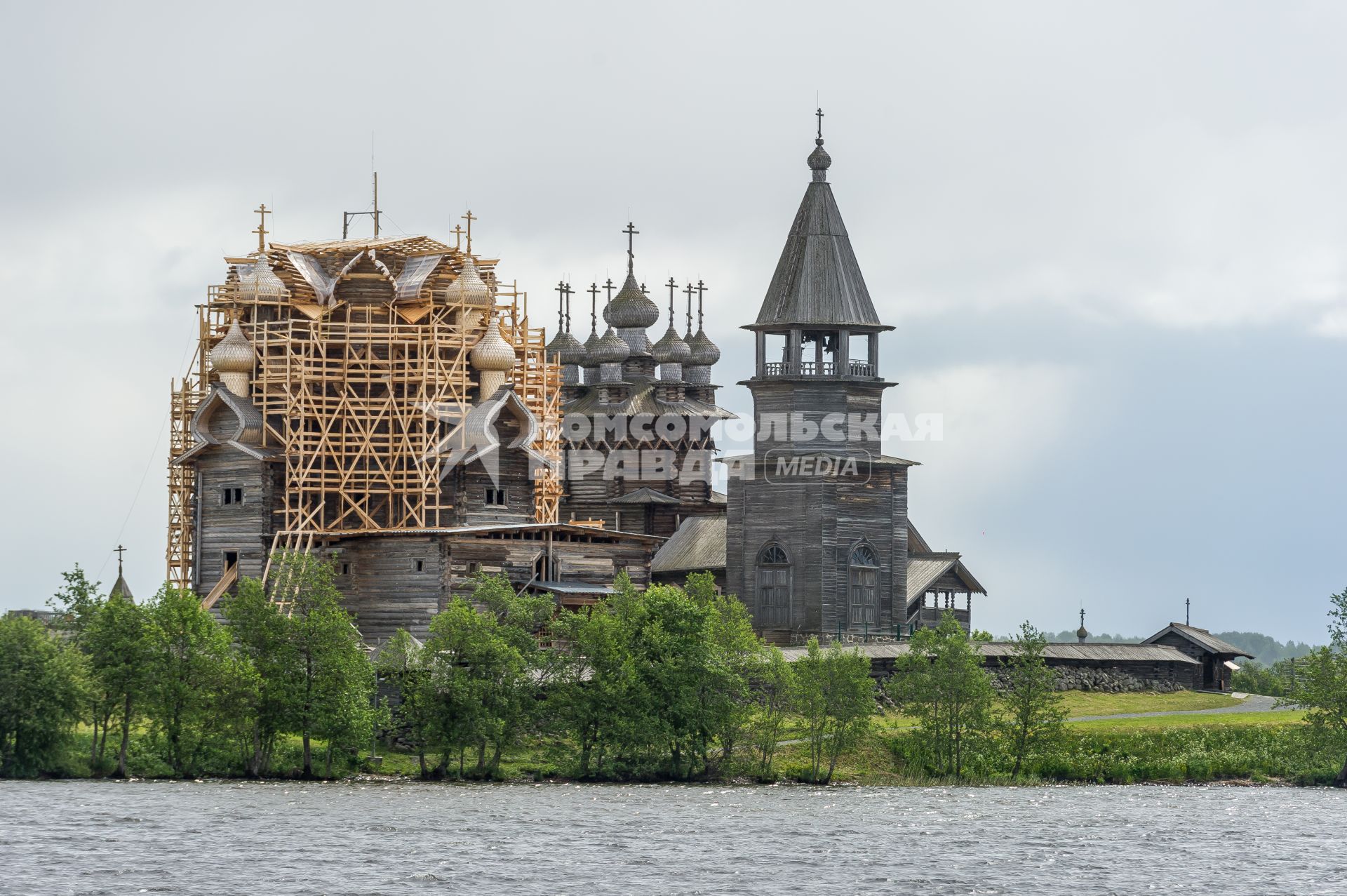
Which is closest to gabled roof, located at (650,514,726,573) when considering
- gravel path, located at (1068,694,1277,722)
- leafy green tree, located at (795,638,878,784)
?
gravel path, located at (1068,694,1277,722)

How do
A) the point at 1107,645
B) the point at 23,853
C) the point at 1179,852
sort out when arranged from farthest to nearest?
1. the point at 1107,645
2. the point at 1179,852
3. the point at 23,853

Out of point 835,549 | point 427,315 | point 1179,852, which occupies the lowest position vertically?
point 1179,852

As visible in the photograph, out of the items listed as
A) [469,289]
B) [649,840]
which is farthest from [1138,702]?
[649,840]

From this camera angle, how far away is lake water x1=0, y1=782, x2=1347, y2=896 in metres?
48.3

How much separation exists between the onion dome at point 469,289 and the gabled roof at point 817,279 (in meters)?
10.1

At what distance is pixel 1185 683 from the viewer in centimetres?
8812

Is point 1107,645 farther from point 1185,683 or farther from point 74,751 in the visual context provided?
point 74,751

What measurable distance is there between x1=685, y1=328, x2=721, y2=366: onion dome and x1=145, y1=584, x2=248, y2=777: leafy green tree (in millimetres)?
52744

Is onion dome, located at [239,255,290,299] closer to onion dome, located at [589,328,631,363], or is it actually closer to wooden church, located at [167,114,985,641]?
wooden church, located at [167,114,985,641]

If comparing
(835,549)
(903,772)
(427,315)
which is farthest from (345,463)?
(903,772)

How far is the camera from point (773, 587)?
8812 cm

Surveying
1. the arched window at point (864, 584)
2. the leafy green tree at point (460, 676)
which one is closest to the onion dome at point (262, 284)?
the leafy green tree at point (460, 676)

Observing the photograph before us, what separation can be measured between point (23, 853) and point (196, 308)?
37.7m

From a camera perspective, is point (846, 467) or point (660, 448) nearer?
point (846, 467)
